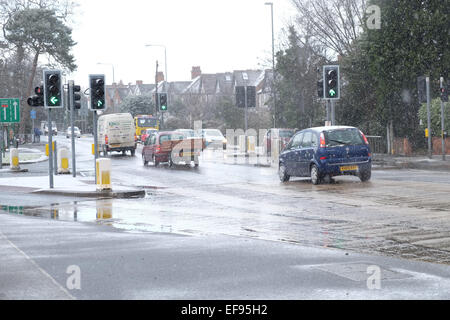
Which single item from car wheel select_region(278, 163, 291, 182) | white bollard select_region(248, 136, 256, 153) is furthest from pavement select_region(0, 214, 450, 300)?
white bollard select_region(248, 136, 256, 153)

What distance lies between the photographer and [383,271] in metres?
8.53

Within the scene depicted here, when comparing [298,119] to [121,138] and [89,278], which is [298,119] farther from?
[89,278]

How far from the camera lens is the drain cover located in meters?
8.18

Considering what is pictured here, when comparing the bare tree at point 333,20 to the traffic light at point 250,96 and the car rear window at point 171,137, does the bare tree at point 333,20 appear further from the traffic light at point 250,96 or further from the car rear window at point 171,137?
the car rear window at point 171,137

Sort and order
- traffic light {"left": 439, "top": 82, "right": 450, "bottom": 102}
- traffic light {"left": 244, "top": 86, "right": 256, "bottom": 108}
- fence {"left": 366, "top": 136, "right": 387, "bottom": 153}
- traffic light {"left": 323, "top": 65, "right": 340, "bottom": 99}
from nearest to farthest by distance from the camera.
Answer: traffic light {"left": 323, "top": 65, "right": 340, "bottom": 99}
traffic light {"left": 439, "top": 82, "right": 450, "bottom": 102}
fence {"left": 366, "top": 136, "right": 387, "bottom": 153}
traffic light {"left": 244, "top": 86, "right": 256, "bottom": 108}

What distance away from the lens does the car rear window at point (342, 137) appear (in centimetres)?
Result: 2144

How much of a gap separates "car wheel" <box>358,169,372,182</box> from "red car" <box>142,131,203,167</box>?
13405 millimetres

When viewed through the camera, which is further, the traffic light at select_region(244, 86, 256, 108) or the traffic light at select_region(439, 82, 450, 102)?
the traffic light at select_region(244, 86, 256, 108)

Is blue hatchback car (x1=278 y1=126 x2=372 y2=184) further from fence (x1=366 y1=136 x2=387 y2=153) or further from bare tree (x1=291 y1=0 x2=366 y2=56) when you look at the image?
bare tree (x1=291 y1=0 x2=366 y2=56)

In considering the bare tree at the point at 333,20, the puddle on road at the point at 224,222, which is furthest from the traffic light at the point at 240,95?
the puddle on road at the point at 224,222

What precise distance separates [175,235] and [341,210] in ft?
14.5

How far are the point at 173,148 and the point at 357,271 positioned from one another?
26693 mm

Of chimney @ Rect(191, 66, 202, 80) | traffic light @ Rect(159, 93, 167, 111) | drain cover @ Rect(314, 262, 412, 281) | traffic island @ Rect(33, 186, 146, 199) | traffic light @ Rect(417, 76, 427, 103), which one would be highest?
chimney @ Rect(191, 66, 202, 80)

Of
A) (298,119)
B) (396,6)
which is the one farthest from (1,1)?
(396,6)
